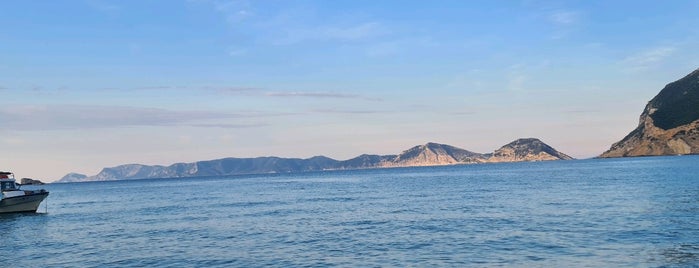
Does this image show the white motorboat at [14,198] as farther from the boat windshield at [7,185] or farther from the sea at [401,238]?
the sea at [401,238]

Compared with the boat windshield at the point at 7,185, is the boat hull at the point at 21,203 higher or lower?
lower

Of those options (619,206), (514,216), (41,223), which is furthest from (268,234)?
(41,223)

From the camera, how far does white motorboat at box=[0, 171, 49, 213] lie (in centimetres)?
9169

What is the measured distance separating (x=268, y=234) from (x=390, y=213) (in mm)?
20556

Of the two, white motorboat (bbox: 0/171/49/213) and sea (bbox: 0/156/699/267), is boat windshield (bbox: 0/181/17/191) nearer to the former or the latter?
white motorboat (bbox: 0/171/49/213)

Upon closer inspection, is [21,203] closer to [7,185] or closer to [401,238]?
[7,185]

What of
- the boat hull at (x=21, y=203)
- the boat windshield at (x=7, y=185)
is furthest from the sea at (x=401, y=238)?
the boat windshield at (x=7, y=185)

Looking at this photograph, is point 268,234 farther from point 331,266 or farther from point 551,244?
point 551,244

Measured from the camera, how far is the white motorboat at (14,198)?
3610 inches

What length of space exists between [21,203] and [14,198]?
1.90m

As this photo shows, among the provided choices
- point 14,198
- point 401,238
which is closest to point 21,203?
point 14,198

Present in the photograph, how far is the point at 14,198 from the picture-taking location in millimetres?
92562

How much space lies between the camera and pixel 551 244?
37.7m

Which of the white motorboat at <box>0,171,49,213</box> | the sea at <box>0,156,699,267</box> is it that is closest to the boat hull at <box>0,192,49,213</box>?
the white motorboat at <box>0,171,49,213</box>
